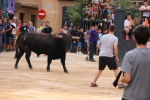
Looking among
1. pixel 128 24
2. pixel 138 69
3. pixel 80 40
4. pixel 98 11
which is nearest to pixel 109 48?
pixel 138 69

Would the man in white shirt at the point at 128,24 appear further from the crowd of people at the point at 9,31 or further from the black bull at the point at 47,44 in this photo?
the crowd of people at the point at 9,31

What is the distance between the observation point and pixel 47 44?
61.6 ft

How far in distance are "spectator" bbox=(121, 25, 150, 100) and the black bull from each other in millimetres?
11765

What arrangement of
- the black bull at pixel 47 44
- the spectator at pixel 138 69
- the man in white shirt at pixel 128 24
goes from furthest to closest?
1. the man in white shirt at pixel 128 24
2. the black bull at pixel 47 44
3. the spectator at pixel 138 69

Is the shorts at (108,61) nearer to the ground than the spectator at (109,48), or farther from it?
nearer to the ground

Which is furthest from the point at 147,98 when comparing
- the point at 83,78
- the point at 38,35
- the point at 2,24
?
the point at 2,24

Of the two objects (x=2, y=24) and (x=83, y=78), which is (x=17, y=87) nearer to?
(x=83, y=78)

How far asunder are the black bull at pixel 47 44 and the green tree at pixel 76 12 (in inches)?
862

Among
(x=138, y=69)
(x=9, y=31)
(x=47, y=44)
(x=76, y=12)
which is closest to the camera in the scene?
(x=138, y=69)

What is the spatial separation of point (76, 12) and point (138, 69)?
35164mm

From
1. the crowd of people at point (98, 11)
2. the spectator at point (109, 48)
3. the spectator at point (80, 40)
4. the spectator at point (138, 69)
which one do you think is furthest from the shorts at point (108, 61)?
the spectator at point (80, 40)

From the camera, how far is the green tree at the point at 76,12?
41309 millimetres

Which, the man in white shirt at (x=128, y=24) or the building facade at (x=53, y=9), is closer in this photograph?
the man in white shirt at (x=128, y=24)

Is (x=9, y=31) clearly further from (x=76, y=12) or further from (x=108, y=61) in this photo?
(x=108, y=61)
